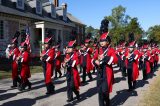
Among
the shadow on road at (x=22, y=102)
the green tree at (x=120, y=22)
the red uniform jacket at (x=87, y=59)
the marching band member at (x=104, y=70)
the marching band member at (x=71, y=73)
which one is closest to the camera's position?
the marching band member at (x=104, y=70)

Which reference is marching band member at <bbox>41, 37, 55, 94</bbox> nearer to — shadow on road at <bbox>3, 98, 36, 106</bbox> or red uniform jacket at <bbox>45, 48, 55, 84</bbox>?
red uniform jacket at <bbox>45, 48, 55, 84</bbox>

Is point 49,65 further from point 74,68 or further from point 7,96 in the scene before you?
point 7,96

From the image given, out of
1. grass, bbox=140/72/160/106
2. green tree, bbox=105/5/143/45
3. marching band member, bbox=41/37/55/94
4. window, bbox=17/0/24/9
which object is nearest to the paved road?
grass, bbox=140/72/160/106

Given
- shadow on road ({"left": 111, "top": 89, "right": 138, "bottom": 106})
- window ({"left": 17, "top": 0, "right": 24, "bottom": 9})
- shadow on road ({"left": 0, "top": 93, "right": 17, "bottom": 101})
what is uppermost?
window ({"left": 17, "top": 0, "right": 24, "bottom": 9})

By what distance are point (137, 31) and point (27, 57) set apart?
56.5 meters

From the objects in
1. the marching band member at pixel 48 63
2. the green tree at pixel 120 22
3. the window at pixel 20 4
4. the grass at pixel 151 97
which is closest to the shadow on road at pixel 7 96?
the marching band member at pixel 48 63

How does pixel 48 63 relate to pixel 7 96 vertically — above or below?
above

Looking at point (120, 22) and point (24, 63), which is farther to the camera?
point (120, 22)

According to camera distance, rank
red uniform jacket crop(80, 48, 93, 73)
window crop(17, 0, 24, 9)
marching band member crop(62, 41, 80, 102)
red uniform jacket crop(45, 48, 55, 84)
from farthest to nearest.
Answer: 1. window crop(17, 0, 24, 9)
2. red uniform jacket crop(80, 48, 93, 73)
3. red uniform jacket crop(45, 48, 55, 84)
4. marching band member crop(62, 41, 80, 102)

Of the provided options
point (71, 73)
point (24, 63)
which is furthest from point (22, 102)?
point (24, 63)

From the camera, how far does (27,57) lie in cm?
1216

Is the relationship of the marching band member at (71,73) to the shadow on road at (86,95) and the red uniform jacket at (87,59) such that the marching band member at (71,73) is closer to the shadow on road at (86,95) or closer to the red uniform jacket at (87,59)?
the shadow on road at (86,95)

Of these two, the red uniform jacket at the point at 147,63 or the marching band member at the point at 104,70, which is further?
the red uniform jacket at the point at 147,63

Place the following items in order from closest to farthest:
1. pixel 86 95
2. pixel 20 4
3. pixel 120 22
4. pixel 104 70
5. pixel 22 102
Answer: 1. pixel 104 70
2. pixel 22 102
3. pixel 86 95
4. pixel 20 4
5. pixel 120 22
